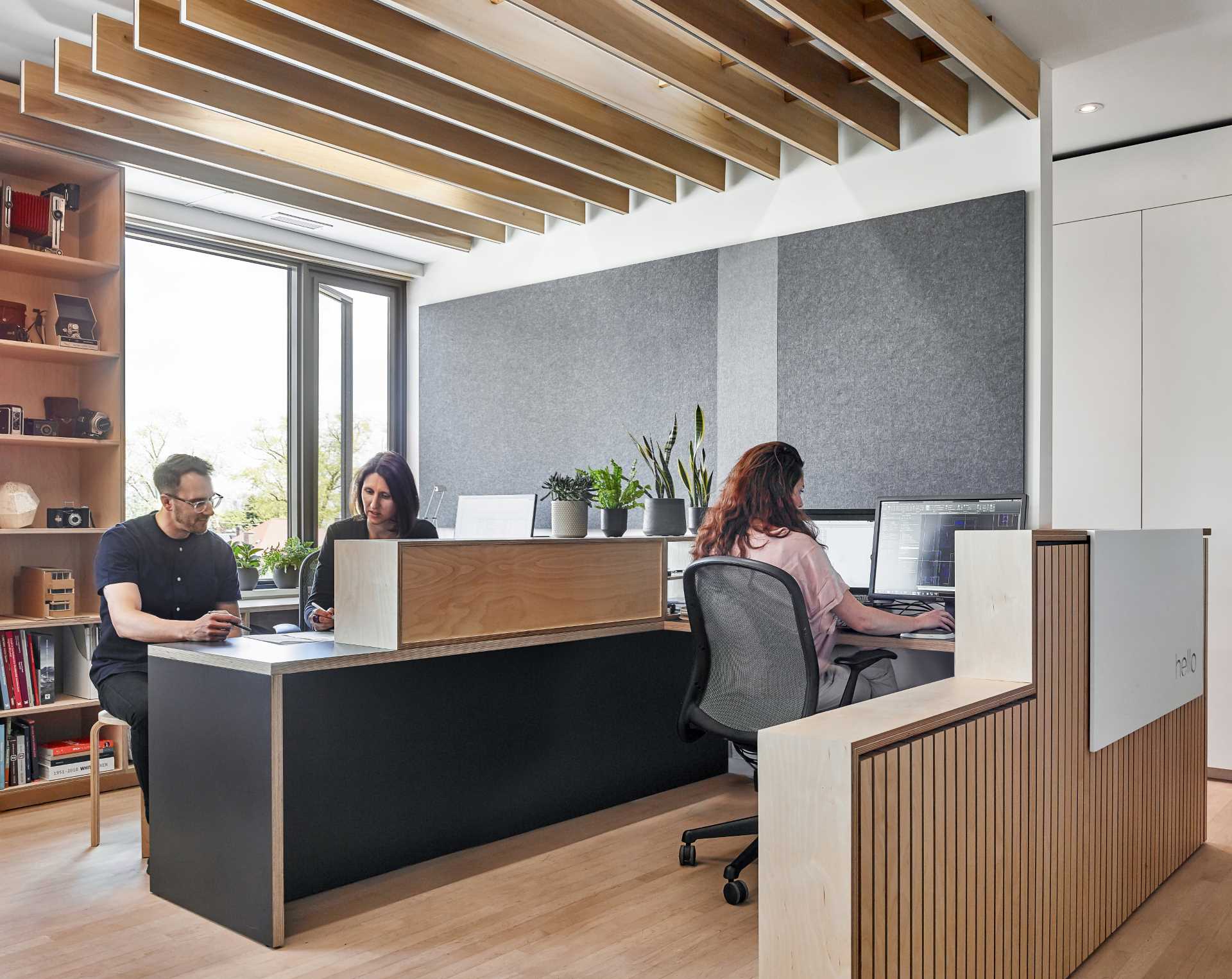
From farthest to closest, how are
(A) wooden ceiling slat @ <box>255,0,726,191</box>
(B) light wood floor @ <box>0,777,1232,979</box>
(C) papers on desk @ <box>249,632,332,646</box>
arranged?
1. (A) wooden ceiling slat @ <box>255,0,726,191</box>
2. (C) papers on desk @ <box>249,632,332,646</box>
3. (B) light wood floor @ <box>0,777,1232,979</box>

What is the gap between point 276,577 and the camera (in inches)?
197

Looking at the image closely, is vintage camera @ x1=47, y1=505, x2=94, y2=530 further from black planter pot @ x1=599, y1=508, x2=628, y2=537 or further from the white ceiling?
black planter pot @ x1=599, y1=508, x2=628, y2=537

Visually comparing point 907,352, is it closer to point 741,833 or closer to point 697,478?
point 697,478

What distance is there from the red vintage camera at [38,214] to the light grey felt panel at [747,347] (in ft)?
8.41

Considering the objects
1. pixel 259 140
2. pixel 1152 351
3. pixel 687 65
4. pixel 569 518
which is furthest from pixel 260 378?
pixel 1152 351

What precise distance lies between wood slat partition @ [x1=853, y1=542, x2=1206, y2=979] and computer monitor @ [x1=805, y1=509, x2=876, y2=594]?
1227 millimetres

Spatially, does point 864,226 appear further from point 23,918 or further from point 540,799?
point 23,918

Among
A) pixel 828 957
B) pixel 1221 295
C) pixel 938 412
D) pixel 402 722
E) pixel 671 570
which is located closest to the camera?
pixel 828 957

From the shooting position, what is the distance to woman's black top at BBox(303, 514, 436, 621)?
350 centimetres

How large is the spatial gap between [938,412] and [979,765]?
2106 mm

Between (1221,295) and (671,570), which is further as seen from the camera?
(671,570)

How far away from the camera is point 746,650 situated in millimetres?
2768

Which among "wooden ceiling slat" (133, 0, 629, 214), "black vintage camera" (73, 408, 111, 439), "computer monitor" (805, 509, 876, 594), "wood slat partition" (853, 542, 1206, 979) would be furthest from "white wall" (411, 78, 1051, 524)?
"black vintage camera" (73, 408, 111, 439)

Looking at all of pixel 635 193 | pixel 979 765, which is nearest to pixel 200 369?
pixel 635 193
